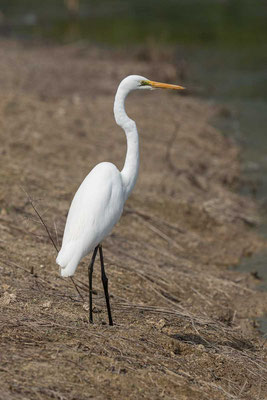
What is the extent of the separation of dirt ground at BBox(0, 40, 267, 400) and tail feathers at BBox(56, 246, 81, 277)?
37cm

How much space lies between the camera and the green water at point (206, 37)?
12211 millimetres

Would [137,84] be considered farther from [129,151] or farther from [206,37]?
[206,37]

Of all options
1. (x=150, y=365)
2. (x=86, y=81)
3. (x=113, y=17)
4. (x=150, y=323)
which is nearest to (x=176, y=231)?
(x=150, y=323)

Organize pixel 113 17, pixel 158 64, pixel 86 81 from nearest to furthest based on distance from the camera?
pixel 86 81, pixel 158 64, pixel 113 17

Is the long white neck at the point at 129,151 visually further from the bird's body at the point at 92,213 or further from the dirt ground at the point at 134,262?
the dirt ground at the point at 134,262

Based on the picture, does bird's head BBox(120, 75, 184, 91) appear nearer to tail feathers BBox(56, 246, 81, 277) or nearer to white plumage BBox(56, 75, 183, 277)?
white plumage BBox(56, 75, 183, 277)

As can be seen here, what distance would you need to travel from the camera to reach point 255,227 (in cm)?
866

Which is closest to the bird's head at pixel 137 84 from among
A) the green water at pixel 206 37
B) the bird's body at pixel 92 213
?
the bird's body at pixel 92 213

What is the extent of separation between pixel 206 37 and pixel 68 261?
17.0m

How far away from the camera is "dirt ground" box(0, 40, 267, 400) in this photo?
4.23m

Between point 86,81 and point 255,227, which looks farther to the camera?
point 86,81

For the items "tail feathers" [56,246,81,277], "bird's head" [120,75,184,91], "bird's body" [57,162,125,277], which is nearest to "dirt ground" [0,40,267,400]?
"tail feathers" [56,246,81,277]

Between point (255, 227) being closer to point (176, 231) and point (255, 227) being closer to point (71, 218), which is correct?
point (176, 231)

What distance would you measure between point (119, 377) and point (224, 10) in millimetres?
21907
